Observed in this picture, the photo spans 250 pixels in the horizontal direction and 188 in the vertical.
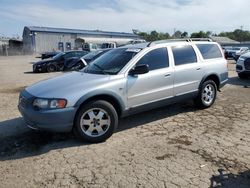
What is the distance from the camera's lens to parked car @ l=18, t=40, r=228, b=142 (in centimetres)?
482

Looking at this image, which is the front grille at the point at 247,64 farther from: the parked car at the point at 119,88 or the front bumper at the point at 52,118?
the front bumper at the point at 52,118

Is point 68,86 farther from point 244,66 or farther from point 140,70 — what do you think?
point 244,66

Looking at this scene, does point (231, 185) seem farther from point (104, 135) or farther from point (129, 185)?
point (104, 135)

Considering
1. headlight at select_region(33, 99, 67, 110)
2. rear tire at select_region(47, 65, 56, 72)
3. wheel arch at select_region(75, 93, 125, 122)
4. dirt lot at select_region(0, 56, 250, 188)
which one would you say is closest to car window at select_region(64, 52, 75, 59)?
rear tire at select_region(47, 65, 56, 72)

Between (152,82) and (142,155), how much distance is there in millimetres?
1756

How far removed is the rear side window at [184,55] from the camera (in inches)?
255

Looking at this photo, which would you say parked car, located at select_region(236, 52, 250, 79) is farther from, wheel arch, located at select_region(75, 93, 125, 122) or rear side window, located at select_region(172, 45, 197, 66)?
wheel arch, located at select_region(75, 93, 125, 122)

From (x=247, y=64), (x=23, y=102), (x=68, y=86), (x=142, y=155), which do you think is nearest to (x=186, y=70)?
(x=142, y=155)

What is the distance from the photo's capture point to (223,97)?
28.5 feet

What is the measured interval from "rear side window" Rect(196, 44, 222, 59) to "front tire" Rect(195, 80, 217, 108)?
65cm

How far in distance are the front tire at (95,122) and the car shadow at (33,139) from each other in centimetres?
24

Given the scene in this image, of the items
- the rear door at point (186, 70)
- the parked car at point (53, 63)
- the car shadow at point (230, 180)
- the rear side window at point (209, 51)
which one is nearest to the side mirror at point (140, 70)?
the rear door at point (186, 70)

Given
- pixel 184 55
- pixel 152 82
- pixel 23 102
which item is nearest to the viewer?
pixel 23 102

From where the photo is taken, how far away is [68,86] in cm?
503
